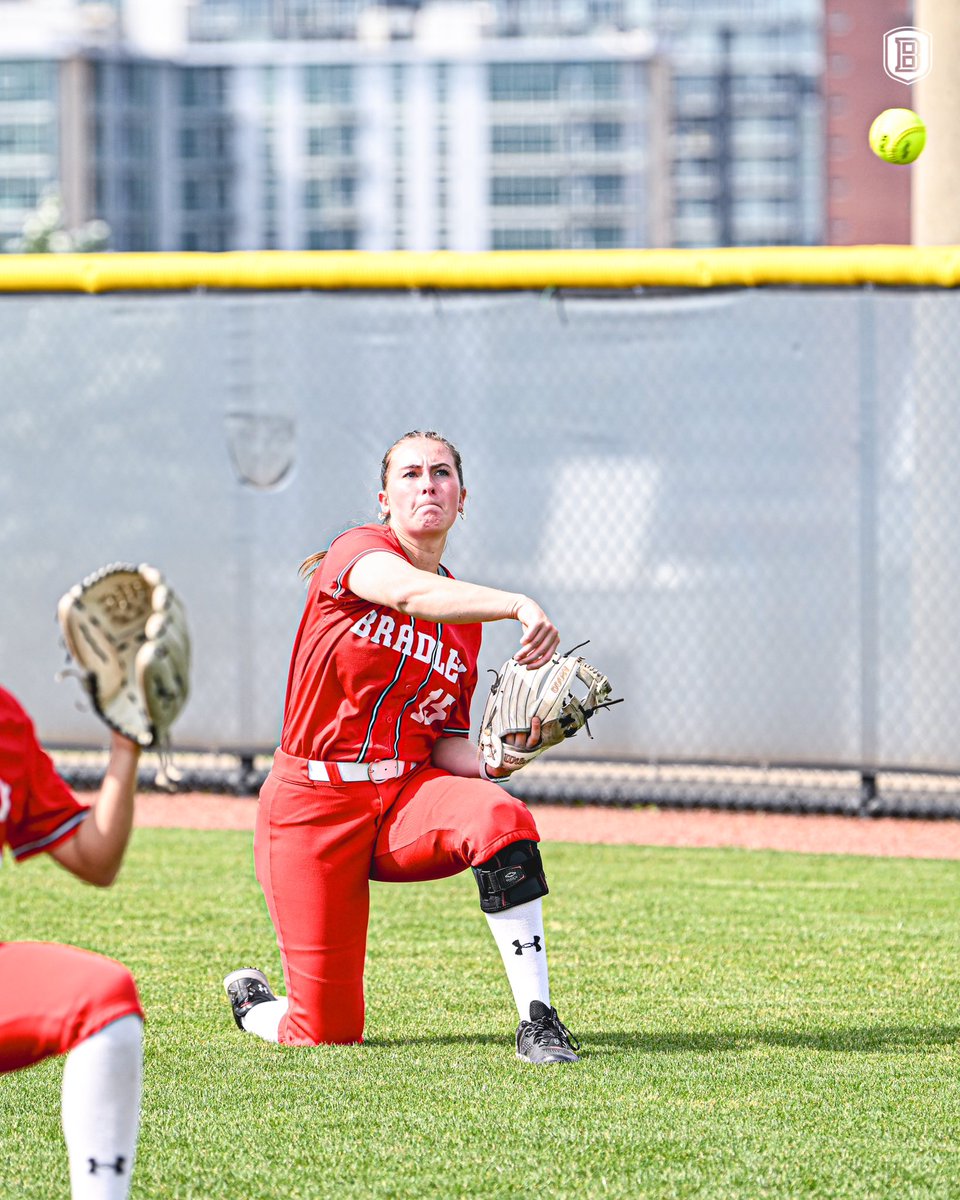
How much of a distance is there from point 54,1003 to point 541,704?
61.8 inches

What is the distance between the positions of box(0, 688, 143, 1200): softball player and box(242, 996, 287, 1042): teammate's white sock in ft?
5.00

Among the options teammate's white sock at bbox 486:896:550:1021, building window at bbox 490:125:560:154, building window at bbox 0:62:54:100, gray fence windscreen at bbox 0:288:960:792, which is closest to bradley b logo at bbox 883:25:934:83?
gray fence windscreen at bbox 0:288:960:792

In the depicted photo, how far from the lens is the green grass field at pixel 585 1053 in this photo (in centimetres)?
307

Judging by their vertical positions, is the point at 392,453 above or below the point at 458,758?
above

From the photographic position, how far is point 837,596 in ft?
23.8

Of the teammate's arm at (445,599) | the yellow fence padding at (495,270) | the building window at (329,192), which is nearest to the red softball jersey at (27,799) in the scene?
the teammate's arm at (445,599)

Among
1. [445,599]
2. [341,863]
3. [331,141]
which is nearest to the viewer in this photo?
[445,599]

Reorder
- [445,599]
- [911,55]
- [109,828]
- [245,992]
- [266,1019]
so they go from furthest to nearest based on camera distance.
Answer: [911,55] < [245,992] < [266,1019] < [445,599] < [109,828]

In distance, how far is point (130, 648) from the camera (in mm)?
2586

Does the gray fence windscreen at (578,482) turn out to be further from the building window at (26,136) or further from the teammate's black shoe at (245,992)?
the building window at (26,136)

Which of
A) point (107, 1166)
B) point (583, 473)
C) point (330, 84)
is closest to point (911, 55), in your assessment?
point (583, 473)

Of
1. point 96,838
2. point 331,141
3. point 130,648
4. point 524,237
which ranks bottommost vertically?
point 96,838

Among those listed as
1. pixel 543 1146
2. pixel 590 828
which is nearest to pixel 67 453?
pixel 590 828

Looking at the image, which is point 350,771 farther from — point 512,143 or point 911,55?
point 512,143
